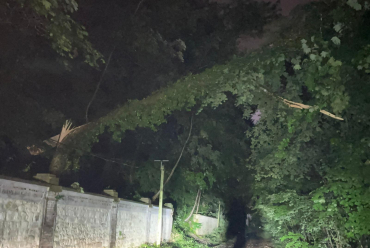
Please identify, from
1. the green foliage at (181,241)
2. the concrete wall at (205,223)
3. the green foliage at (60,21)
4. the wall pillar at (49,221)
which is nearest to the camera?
the green foliage at (60,21)

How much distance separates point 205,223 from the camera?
23797 mm

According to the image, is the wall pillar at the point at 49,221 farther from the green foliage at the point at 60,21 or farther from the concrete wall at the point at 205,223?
the concrete wall at the point at 205,223

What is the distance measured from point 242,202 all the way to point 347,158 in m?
24.6

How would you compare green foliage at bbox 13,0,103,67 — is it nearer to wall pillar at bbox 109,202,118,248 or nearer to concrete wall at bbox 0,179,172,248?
concrete wall at bbox 0,179,172,248

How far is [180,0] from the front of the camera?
1412 centimetres

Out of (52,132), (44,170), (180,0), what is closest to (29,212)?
(52,132)

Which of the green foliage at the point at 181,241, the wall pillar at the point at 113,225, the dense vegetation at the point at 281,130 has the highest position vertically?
the dense vegetation at the point at 281,130

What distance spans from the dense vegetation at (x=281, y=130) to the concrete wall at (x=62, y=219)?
7.95 ft

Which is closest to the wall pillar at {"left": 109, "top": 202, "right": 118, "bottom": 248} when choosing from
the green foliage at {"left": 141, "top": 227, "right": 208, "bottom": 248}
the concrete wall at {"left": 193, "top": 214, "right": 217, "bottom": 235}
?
the green foliage at {"left": 141, "top": 227, "right": 208, "bottom": 248}

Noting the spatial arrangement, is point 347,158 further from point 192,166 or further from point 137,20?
point 192,166

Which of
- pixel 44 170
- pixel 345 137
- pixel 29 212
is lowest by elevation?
pixel 29 212

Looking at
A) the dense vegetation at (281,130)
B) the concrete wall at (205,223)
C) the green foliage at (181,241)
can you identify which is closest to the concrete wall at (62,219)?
the dense vegetation at (281,130)

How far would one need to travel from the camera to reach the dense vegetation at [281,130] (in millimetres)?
5449

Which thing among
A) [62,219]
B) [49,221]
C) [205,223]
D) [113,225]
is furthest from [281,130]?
[205,223]
